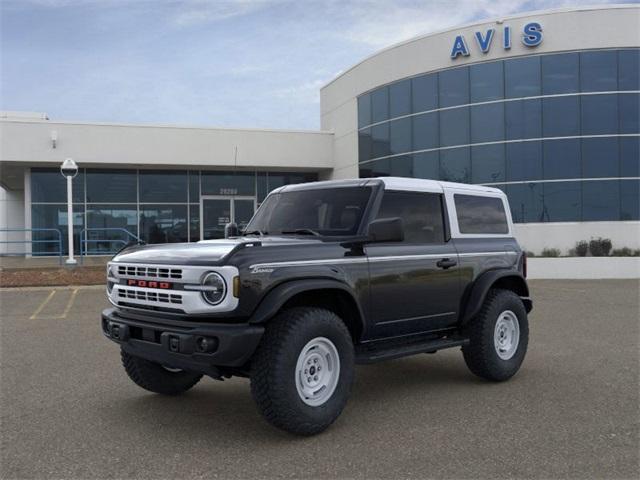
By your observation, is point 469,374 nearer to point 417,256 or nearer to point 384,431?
point 417,256

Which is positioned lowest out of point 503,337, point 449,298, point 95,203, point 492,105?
point 503,337

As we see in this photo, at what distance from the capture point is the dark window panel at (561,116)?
2038cm

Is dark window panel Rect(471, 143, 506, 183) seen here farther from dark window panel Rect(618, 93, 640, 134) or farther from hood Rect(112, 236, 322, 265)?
hood Rect(112, 236, 322, 265)

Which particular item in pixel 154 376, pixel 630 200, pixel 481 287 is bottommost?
pixel 154 376

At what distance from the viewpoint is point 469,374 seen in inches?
256

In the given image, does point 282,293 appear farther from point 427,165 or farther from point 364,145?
point 364,145

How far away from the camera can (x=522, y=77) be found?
2086 centimetres

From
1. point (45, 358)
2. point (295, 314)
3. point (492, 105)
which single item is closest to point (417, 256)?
point (295, 314)

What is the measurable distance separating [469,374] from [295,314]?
2.83 meters

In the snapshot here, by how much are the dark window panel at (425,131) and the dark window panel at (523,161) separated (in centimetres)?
272

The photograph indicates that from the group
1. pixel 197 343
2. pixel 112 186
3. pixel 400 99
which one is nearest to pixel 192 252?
pixel 197 343

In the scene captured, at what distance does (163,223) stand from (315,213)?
20.9 m

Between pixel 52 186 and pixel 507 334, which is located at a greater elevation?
pixel 52 186

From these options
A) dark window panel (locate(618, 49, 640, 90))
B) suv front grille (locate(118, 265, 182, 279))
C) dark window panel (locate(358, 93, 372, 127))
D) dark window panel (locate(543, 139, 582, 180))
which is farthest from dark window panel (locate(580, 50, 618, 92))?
suv front grille (locate(118, 265, 182, 279))
